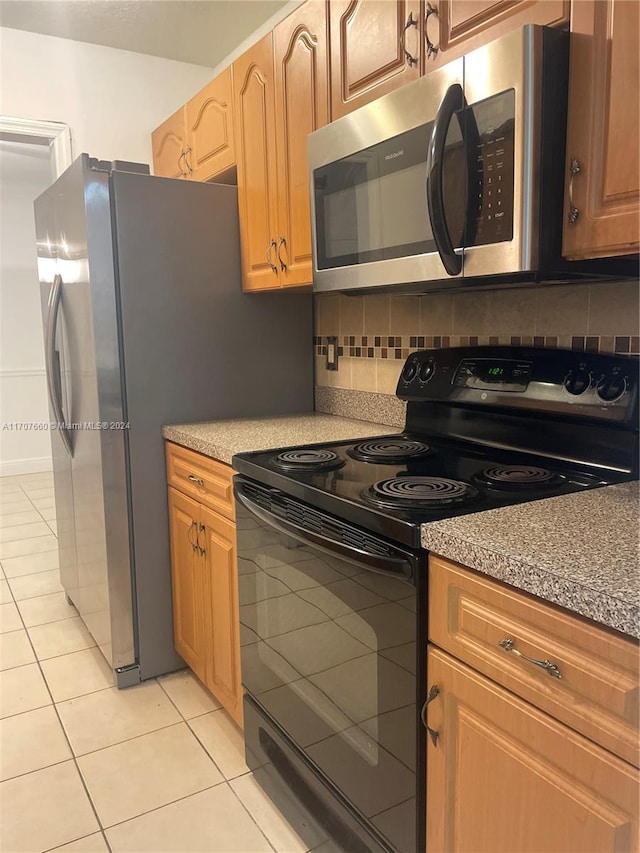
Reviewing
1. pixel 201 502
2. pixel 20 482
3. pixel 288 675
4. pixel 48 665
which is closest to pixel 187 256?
pixel 201 502

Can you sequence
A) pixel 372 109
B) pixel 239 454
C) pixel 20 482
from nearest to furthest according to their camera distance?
pixel 372 109 < pixel 239 454 < pixel 20 482

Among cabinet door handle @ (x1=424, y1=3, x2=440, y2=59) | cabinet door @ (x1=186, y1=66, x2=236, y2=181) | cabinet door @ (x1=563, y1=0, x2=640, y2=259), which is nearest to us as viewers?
cabinet door @ (x1=563, y1=0, x2=640, y2=259)

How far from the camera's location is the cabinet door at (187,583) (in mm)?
2062

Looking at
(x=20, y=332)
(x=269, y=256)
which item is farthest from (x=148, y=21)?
(x=20, y=332)

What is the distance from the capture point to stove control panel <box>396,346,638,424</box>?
4.49ft

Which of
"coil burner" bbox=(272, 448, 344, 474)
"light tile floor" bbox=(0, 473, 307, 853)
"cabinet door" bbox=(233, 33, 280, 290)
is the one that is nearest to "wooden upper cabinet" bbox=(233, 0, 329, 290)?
"cabinet door" bbox=(233, 33, 280, 290)

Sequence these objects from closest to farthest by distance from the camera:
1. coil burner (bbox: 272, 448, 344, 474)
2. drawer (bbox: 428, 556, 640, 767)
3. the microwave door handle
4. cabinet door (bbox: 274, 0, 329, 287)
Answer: drawer (bbox: 428, 556, 640, 767) → the microwave door handle → coil burner (bbox: 272, 448, 344, 474) → cabinet door (bbox: 274, 0, 329, 287)

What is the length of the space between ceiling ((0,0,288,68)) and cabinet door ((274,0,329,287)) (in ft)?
3.62

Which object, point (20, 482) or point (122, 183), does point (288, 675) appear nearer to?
point (122, 183)

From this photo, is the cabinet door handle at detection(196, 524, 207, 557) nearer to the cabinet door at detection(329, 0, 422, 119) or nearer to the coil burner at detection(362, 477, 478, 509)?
the coil burner at detection(362, 477, 478, 509)

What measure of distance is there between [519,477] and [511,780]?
602mm


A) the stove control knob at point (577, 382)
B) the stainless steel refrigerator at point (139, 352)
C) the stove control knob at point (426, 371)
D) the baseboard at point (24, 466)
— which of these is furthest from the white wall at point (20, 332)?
the stove control knob at point (577, 382)

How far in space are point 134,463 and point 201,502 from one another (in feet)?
1.14

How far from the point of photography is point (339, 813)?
4.52 feet
